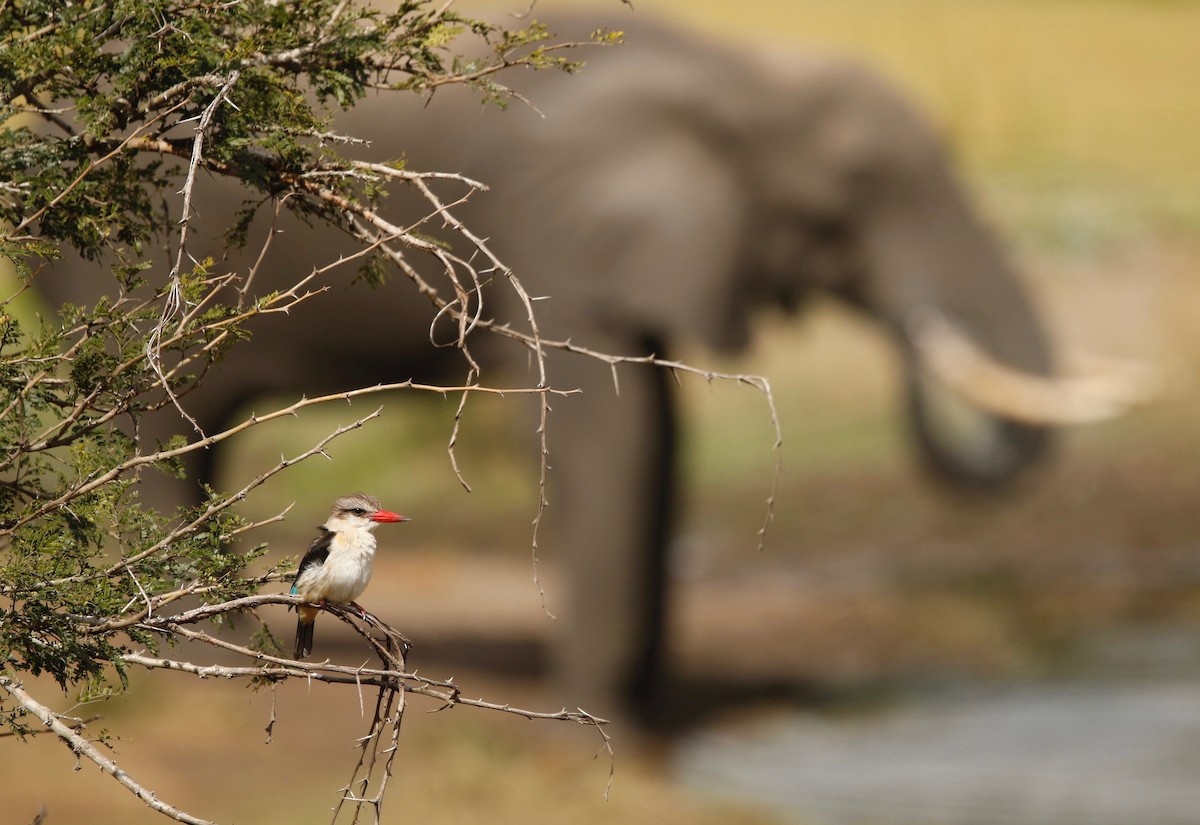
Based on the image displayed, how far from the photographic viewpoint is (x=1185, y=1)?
22.2 metres

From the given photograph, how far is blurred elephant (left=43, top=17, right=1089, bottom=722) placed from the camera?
27.9ft

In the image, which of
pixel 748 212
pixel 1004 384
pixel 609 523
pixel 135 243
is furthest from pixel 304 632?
pixel 1004 384

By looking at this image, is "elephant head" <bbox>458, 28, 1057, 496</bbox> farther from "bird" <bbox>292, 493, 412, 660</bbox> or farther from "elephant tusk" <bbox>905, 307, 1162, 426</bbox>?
"bird" <bbox>292, 493, 412, 660</bbox>

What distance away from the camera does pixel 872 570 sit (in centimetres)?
1409

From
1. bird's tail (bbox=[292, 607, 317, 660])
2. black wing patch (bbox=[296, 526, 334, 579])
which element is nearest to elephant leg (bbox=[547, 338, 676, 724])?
bird's tail (bbox=[292, 607, 317, 660])

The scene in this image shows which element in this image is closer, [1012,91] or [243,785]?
[243,785]

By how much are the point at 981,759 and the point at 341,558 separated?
6.58 m

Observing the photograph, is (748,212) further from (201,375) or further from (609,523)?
(201,375)

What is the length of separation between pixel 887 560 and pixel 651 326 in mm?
6437

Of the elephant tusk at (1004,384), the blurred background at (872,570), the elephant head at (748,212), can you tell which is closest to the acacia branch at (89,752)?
the blurred background at (872,570)

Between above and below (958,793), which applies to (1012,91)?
below

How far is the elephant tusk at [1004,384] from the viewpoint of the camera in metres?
8.71

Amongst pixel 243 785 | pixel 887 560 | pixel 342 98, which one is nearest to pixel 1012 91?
pixel 887 560

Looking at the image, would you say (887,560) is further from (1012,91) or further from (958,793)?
(1012,91)
